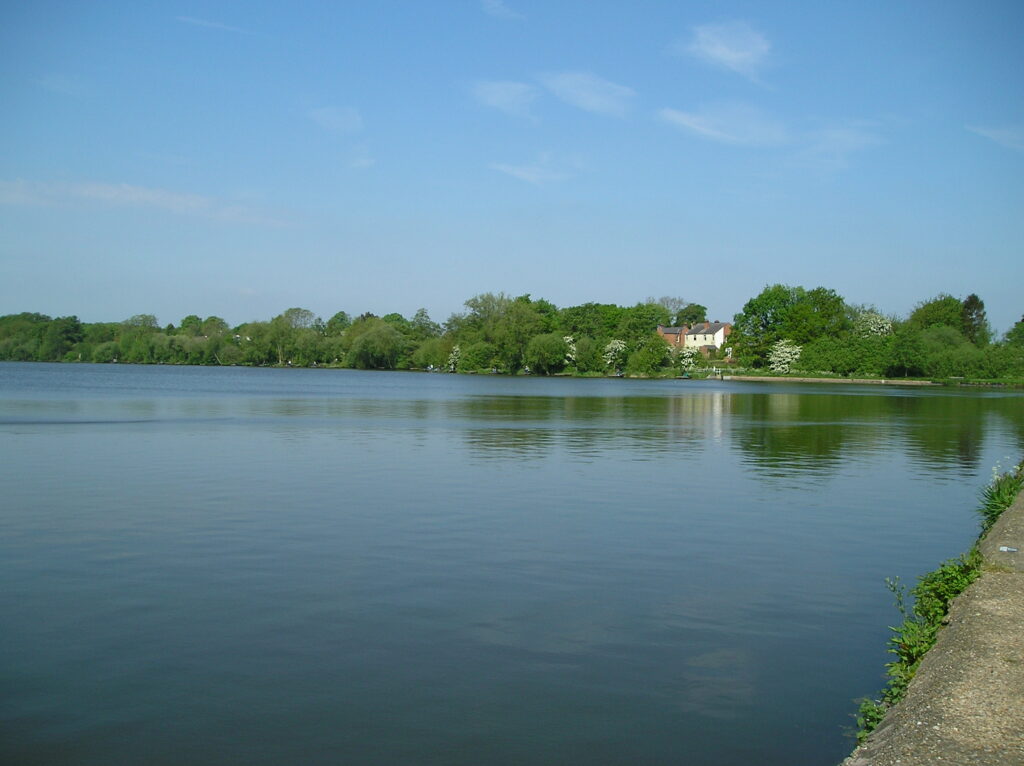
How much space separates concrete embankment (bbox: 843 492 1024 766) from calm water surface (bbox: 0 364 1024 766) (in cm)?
73

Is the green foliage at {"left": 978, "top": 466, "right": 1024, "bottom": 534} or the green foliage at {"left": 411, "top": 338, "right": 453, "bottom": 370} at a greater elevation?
the green foliage at {"left": 411, "top": 338, "right": 453, "bottom": 370}

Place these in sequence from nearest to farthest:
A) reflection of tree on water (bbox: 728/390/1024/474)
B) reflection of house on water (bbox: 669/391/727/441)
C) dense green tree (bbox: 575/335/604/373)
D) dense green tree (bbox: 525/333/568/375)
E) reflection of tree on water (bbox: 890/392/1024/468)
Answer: reflection of tree on water (bbox: 728/390/1024/474)
reflection of tree on water (bbox: 890/392/1024/468)
reflection of house on water (bbox: 669/391/727/441)
dense green tree (bbox: 525/333/568/375)
dense green tree (bbox: 575/335/604/373)

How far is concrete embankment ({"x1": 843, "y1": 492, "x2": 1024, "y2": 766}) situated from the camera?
501cm

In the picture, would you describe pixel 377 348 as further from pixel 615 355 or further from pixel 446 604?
pixel 446 604

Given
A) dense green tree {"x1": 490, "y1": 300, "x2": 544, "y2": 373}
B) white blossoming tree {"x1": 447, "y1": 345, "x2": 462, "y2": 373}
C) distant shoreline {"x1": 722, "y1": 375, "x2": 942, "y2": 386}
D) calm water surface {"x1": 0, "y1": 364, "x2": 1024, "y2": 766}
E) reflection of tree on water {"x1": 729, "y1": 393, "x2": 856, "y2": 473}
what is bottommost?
calm water surface {"x1": 0, "y1": 364, "x2": 1024, "y2": 766}

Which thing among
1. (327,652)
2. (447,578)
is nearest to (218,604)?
(327,652)

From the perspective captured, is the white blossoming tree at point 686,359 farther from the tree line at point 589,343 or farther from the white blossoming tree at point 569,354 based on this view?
the white blossoming tree at point 569,354

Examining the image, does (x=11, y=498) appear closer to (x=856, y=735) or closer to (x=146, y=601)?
(x=146, y=601)

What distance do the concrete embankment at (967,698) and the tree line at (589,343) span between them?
110m

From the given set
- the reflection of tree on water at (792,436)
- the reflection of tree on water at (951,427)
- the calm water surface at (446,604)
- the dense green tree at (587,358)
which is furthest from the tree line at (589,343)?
the calm water surface at (446,604)

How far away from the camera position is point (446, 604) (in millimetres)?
9352

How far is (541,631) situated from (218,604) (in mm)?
3416

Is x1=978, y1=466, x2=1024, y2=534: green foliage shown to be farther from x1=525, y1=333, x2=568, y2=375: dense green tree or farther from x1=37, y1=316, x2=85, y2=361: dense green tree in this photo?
x1=37, y1=316, x2=85, y2=361: dense green tree

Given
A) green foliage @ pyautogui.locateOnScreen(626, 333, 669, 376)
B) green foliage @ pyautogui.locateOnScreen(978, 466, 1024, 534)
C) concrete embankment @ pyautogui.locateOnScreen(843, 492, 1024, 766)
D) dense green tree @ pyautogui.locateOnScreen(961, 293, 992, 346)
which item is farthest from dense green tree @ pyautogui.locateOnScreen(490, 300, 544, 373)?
concrete embankment @ pyautogui.locateOnScreen(843, 492, 1024, 766)
